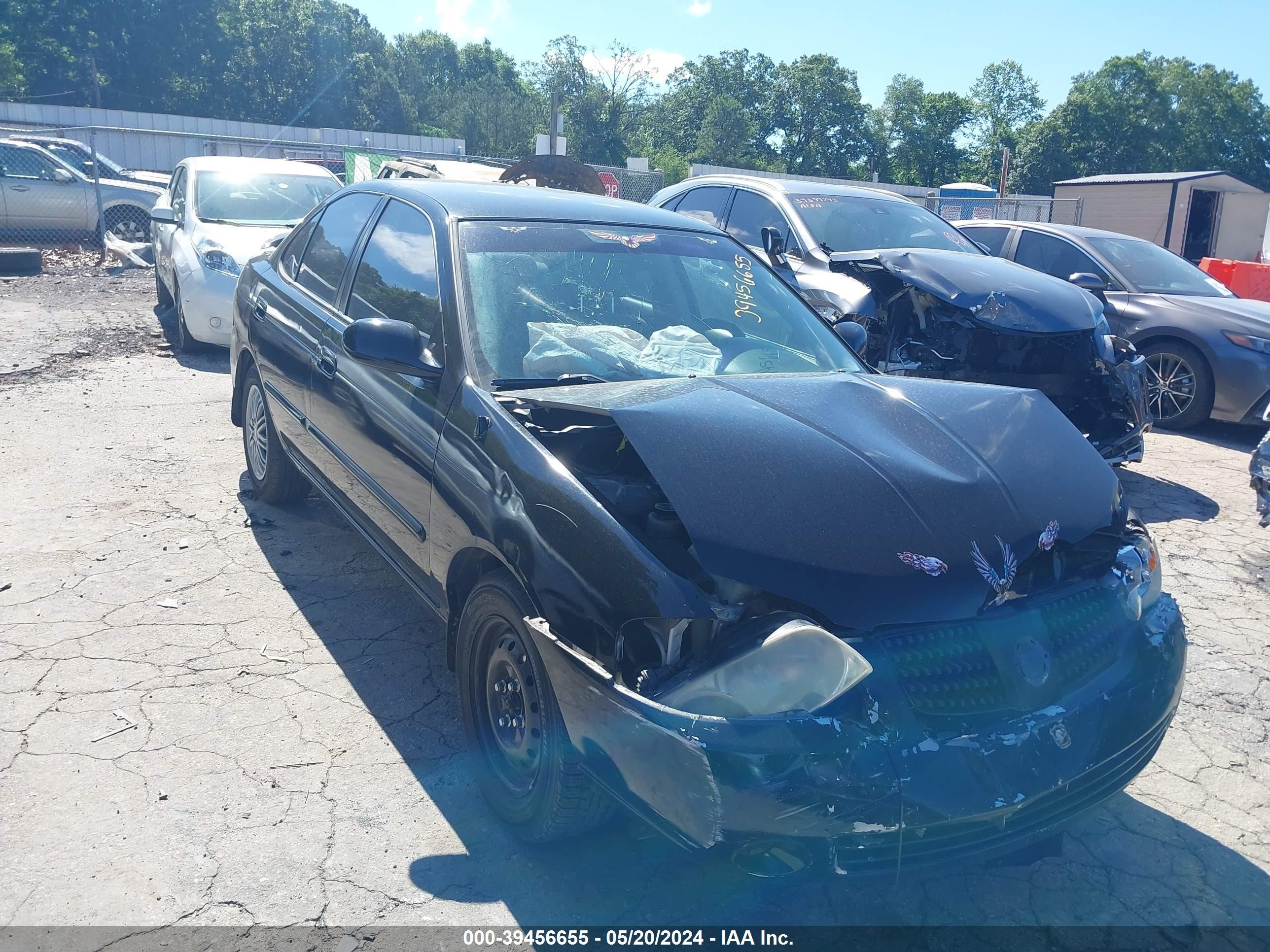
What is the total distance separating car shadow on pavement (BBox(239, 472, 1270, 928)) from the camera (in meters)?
2.65

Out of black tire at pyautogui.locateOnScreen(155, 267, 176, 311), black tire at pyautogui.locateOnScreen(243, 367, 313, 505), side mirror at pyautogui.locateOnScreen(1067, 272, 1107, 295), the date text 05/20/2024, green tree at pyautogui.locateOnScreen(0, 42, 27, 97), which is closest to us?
the date text 05/20/2024

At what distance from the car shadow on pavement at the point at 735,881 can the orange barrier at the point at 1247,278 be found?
12.3m

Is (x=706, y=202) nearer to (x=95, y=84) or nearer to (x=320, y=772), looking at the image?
(x=320, y=772)

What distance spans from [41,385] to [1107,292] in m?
9.16

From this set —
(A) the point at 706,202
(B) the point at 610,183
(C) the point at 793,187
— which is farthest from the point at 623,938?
(B) the point at 610,183

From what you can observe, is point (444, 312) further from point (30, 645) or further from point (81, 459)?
point (81, 459)

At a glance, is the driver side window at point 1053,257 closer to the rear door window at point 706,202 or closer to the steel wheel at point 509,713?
the rear door window at point 706,202

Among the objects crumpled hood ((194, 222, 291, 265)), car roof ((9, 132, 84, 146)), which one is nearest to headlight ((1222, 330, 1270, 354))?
crumpled hood ((194, 222, 291, 265))

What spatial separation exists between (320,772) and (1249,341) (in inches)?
315

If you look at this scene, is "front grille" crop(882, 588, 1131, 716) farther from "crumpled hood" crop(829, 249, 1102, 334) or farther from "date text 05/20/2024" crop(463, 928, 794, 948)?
"crumpled hood" crop(829, 249, 1102, 334)

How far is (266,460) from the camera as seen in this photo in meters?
5.31

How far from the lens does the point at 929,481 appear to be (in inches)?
101

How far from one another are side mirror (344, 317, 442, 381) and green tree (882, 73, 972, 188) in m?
85.0

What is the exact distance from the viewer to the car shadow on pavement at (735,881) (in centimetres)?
265
